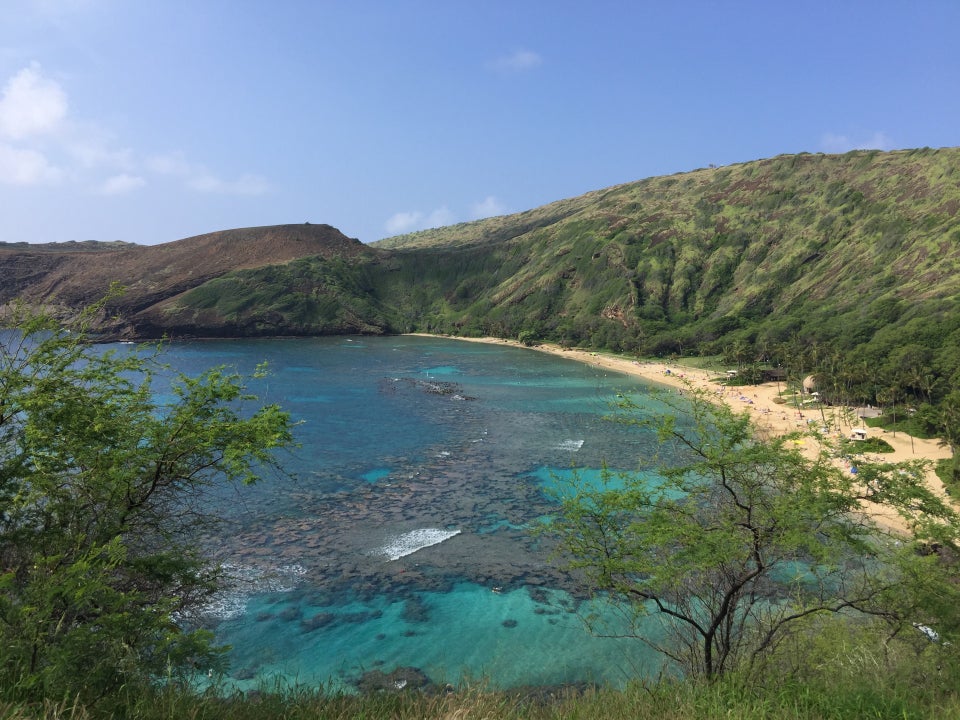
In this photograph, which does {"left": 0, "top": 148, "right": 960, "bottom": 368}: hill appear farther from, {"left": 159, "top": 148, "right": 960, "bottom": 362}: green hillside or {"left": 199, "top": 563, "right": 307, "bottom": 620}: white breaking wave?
{"left": 199, "top": 563, "right": 307, "bottom": 620}: white breaking wave

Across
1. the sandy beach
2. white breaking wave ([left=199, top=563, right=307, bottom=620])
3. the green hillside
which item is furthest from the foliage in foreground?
the green hillside

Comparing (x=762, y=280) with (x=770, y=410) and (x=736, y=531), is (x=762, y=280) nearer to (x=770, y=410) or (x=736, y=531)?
(x=770, y=410)

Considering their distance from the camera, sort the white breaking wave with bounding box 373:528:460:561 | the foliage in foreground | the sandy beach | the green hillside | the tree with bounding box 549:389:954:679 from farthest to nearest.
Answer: the green hillside, the sandy beach, the white breaking wave with bounding box 373:528:460:561, the tree with bounding box 549:389:954:679, the foliage in foreground

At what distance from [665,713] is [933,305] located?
110266 mm

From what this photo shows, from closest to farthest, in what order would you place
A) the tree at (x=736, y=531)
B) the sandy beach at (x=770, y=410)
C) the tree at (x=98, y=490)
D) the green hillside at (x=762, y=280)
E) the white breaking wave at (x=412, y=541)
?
the tree at (x=98, y=490) → the tree at (x=736, y=531) → the white breaking wave at (x=412, y=541) → the sandy beach at (x=770, y=410) → the green hillside at (x=762, y=280)

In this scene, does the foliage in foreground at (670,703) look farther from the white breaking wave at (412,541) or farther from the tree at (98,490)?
the white breaking wave at (412,541)

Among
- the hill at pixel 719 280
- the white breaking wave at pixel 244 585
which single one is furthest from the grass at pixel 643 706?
the hill at pixel 719 280

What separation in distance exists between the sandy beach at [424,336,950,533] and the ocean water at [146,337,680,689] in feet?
45.3

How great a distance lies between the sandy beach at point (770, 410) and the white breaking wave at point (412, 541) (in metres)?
18.9

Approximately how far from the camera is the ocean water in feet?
80.0

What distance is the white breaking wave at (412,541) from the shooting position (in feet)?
111

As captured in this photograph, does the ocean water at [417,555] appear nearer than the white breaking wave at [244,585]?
Yes

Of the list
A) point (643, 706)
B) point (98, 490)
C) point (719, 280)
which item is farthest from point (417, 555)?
point (719, 280)

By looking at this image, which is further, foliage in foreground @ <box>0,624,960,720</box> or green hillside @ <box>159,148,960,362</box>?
green hillside @ <box>159,148,960,362</box>
